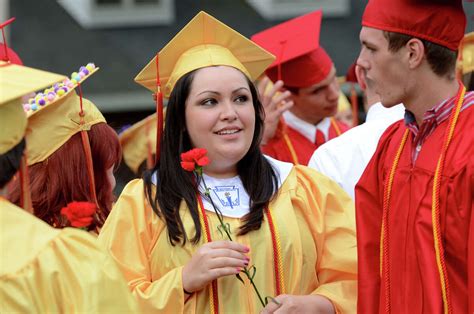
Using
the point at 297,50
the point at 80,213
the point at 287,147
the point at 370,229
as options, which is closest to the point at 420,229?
the point at 370,229

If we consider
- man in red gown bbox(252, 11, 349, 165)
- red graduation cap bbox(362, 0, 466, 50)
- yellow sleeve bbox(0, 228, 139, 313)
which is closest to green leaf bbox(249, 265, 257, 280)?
yellow sleeve bbox(0, 228, 139, 313)

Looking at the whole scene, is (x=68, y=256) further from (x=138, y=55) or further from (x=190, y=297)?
(x=138, y=55)

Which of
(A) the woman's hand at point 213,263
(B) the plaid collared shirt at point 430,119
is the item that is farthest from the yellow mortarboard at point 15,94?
(B) the plaid collared shirt at point 430,119

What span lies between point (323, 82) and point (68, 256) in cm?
409

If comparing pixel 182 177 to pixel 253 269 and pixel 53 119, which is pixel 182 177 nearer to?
pixel 253 269

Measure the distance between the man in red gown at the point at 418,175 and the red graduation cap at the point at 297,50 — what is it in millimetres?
2689

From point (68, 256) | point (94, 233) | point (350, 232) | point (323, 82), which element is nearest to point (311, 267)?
point (350, 232)

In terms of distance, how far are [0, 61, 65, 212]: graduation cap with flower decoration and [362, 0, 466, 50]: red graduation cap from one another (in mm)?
1319

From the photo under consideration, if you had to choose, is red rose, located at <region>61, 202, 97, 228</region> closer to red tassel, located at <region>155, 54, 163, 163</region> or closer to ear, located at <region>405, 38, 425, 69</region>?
red tassel, located at <region>155, 54, 163, 163</region>

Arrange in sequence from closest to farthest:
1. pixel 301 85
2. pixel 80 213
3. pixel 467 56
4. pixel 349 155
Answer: pixel 80 213 < pixel 349 155 < pixel 467 56 < pixel 301 85

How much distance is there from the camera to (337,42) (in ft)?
50.7

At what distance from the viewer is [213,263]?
3600mm

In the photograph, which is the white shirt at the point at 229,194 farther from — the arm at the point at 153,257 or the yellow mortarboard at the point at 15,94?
the yellow mortarboard at the point at 15,94

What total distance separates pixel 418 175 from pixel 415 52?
1.43ft
